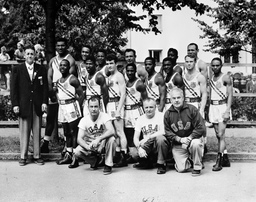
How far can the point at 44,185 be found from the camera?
674cm

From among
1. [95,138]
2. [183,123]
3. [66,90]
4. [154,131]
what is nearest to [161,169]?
[154,131]

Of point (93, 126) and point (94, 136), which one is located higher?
point (93, 126)

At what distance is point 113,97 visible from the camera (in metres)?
8.34

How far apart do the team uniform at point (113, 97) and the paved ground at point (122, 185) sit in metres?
1.01

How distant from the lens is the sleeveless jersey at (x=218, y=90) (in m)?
7.98

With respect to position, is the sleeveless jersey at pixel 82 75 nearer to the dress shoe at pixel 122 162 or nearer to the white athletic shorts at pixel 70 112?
the white athletic shorts at pixel 70 112

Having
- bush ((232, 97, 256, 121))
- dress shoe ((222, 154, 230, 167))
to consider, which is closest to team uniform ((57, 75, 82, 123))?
dress shoe ((222, 154, 230, 167))

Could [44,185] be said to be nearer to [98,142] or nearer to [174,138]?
[98,142]

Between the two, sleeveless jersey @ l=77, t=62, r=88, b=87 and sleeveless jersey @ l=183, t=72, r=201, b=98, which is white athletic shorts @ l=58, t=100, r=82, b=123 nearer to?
sleeveless jersey @ l=77, t=62, r=88, b=87

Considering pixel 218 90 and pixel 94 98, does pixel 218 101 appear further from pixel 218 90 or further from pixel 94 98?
pixel 94 98

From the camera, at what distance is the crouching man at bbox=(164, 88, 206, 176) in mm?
7418

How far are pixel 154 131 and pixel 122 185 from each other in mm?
1437

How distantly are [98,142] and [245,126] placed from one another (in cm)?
615

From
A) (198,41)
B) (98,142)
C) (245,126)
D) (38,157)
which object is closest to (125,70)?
(98,142)
